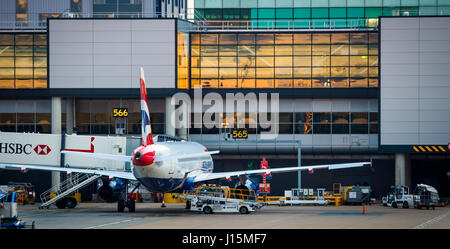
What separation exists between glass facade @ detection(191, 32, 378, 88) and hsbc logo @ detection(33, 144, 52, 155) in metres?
22.6

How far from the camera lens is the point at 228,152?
88188mm

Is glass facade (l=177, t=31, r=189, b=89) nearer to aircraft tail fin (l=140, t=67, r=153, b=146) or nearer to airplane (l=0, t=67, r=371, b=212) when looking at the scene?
airplane (l=0, t=67, r=371, b=212)

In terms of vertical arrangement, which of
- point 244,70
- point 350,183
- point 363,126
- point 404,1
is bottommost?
point 350,183

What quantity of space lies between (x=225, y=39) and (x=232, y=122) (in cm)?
983

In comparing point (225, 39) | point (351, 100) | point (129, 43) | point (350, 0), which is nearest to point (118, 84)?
point (129, 43)

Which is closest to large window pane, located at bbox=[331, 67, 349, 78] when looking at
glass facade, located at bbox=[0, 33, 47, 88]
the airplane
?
the airplane

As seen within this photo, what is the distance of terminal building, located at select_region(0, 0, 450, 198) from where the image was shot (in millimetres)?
81750

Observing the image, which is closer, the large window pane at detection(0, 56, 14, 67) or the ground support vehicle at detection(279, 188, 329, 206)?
the ground support vehicle at detection(279, 188, 329, 206)

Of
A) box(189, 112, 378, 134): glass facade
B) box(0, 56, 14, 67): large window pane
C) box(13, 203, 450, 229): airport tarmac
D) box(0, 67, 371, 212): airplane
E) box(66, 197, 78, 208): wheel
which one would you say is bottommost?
box(66, 197, 78, 208): wheel

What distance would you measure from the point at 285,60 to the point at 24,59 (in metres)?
30.5

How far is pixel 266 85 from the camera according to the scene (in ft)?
283

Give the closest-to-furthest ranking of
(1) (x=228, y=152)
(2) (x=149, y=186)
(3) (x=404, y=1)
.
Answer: (2) (x=149, y=186) < (1) (x=228, y=152) < (3) (x=404, y=1)

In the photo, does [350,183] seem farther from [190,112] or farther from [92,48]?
[92,48]

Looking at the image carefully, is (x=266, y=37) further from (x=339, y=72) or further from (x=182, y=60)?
(x=182, y=60)
